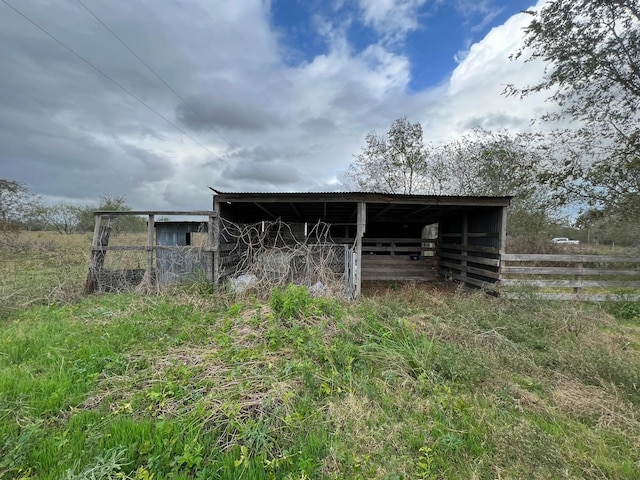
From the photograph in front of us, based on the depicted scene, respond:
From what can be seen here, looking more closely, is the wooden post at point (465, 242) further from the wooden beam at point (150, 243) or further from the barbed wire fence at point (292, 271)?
the wooden beam at point (150, 243)

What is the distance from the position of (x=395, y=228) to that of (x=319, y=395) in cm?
914

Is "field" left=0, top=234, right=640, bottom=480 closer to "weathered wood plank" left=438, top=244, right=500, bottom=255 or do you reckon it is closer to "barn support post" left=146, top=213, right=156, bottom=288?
"barn support post" left=146, top=213, right=156, bottom=288

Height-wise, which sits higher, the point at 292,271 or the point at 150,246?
the point at 150,246

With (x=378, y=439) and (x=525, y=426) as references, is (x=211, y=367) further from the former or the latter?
(x=525, y=426)

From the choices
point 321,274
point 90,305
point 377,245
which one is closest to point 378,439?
point 321,274

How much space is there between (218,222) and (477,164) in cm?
1391

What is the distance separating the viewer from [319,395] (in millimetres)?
2473

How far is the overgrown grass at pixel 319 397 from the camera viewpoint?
179 centimetres

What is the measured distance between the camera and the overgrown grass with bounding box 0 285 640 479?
A: 1787 millimetres

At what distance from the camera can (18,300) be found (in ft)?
16.9

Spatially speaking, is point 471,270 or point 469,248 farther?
point 469,248

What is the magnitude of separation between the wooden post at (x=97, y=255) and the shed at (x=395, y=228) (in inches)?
106

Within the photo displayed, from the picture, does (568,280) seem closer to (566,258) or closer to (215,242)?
(566,258)

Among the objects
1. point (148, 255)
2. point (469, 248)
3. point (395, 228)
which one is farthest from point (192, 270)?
point (395, 228)
